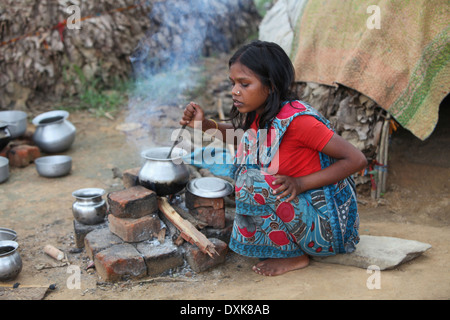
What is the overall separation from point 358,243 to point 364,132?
1.49 m

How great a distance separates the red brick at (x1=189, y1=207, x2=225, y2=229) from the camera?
9.93 feet

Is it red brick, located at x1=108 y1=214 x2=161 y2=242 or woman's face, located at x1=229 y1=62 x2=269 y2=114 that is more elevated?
woman's face, located at x1=229 y1=62 x2=269 y2=114

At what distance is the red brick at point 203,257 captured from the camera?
2.79 metres

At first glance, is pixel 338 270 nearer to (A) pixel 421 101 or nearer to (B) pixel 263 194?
(B) pixel 263 194

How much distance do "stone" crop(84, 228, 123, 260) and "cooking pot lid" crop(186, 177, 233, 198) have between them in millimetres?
627

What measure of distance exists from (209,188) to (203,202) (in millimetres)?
112

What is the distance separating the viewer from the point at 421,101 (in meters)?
3.54

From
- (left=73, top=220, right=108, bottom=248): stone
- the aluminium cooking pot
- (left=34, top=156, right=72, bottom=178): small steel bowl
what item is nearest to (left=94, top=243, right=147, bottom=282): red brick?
(left=73, top=220, right=108, bottom=248): stone

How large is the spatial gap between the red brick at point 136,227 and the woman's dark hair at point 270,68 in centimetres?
106

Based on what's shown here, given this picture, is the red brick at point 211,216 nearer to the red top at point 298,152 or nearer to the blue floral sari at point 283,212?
the blue floral sari at point 283,212

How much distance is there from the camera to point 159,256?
278cm

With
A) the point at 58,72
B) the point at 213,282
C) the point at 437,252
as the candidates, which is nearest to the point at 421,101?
the point at 437,252

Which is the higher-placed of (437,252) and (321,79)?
(321,79)

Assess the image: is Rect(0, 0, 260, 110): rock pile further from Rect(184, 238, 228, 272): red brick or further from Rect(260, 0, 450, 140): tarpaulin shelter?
Rect(184, 238, 228, 272): red brick
